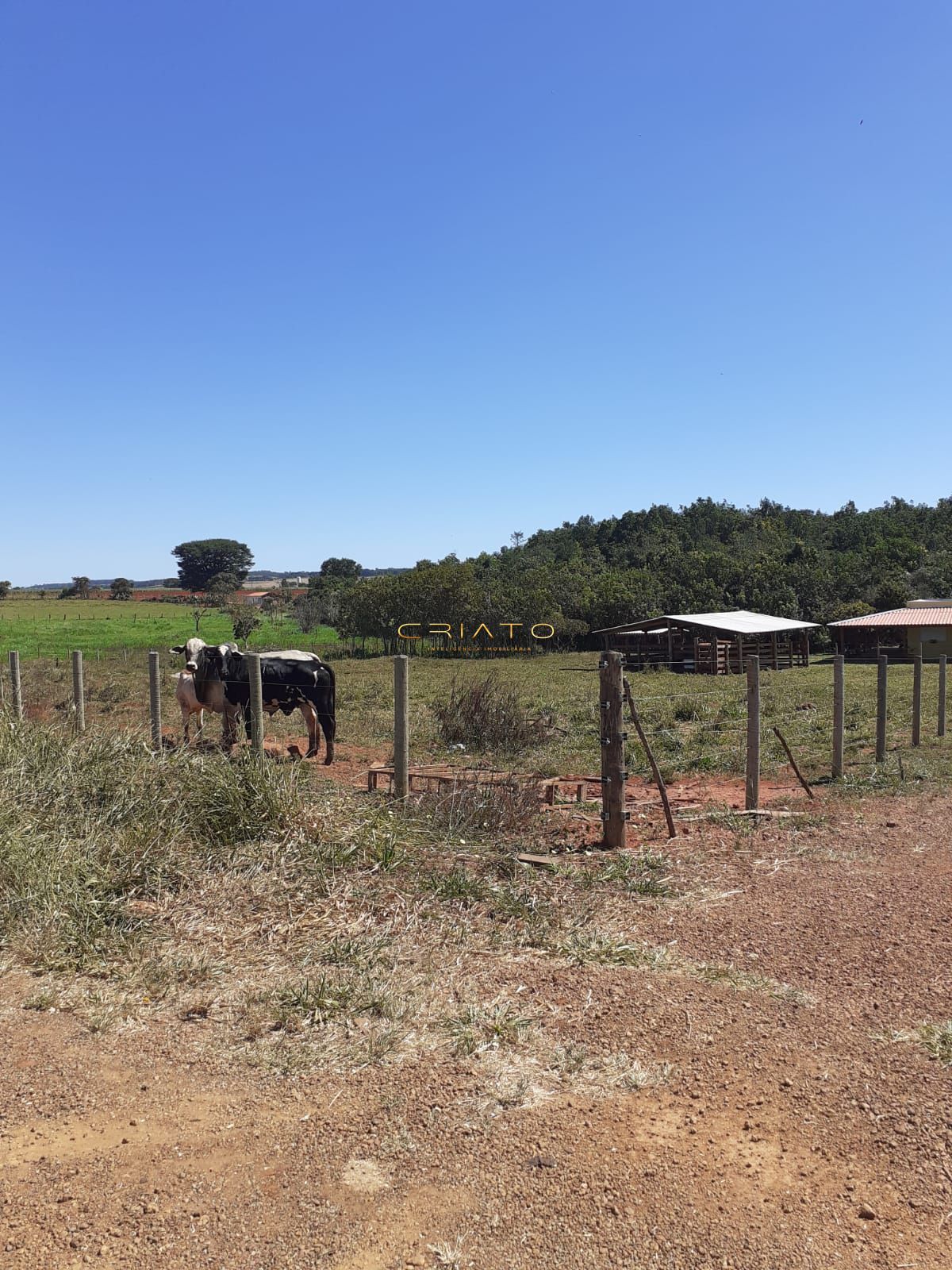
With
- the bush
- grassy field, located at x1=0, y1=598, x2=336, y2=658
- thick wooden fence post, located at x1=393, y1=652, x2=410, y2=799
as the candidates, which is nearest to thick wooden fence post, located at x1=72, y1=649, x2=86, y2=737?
thick wooden fence post, located at x1=393, y1=652, x2=410, y2=799

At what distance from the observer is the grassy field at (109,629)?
43.7m

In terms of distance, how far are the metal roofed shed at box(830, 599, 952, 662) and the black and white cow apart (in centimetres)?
3238

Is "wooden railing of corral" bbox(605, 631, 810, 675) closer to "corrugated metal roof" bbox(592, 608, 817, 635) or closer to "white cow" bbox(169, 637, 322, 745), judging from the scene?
"corrugated metal roof" bbox(592, 608, 817, 635)

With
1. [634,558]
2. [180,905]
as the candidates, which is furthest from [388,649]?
[180,905]

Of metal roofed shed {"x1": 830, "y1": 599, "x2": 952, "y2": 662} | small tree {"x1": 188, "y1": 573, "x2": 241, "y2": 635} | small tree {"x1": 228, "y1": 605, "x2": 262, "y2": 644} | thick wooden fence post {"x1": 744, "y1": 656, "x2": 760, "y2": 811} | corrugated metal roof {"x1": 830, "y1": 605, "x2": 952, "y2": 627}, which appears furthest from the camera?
small tree {"x1": 188, "y1": 573, "x2": 241, "y2": 635}

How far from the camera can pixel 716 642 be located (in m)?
39.3

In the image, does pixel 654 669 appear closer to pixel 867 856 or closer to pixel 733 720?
pixel 733 720

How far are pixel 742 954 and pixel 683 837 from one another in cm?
291

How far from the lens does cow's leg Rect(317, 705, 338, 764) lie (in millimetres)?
12055

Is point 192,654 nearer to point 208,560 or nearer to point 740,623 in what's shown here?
point 740,623

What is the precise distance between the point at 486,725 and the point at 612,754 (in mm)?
6421

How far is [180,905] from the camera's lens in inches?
215

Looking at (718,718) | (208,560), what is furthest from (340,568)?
(718,718)

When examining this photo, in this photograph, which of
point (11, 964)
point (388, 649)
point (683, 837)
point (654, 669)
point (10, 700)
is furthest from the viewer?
point (388, 649)
